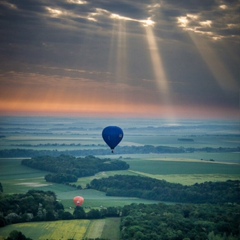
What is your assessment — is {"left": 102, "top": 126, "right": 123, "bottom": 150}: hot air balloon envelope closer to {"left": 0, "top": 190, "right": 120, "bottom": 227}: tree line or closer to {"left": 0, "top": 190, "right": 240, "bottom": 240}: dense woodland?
{"left": 0, "top": 190, "right": 120, "bottom": 227}: tree line

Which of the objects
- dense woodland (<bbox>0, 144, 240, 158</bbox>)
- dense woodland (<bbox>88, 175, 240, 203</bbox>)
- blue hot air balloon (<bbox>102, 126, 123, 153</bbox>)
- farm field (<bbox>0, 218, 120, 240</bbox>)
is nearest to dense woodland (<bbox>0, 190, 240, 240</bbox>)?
farm field (<bbox>0, 218, 120, 240</bbox>)

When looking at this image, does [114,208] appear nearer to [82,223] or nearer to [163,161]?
[82,223]

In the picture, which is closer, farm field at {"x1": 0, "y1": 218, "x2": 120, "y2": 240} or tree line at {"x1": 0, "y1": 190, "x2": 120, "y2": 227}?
farm field at {"x1": 0, "y1": 218, "x2": 120, "y2": 240}

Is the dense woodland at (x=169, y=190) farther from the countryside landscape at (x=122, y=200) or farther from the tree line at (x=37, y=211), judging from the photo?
the tree line at (x=37, y=211)

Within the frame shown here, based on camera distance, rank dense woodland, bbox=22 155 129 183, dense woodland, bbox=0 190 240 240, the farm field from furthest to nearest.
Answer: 1. dense woodland, bbox=22 155 129 183
2. the farm field
3. dense woodland, bbox=0 190 240 240

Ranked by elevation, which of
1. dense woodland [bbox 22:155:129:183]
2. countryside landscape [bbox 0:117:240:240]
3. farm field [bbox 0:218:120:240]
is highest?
dense woodland [bbox 22:155:129:183]

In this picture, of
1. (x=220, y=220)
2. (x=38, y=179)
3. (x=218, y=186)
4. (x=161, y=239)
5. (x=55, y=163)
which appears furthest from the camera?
(x=55, y=163)

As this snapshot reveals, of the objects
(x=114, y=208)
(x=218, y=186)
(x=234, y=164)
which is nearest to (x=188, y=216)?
(x=114, y=208)
